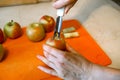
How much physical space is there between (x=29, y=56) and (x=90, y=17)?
44 cm

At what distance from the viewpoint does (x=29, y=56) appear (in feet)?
2.92


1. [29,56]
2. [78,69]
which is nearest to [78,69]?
[78,69]

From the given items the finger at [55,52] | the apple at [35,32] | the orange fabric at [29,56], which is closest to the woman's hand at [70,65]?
the finger at [55,52]

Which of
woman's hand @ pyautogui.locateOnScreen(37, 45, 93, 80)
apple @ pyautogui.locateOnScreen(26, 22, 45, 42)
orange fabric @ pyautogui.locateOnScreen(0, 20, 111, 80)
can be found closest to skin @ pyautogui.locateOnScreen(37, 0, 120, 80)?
woman's hand @ pyautogui.locateOnScreen(37, 45, 93, 80)

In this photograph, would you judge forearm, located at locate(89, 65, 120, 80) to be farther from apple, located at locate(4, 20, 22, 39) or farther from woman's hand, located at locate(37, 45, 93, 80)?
apple, located at locate(4, 20, 22, 39)

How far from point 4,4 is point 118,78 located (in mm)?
785

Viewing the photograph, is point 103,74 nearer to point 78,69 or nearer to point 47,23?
point 78,69

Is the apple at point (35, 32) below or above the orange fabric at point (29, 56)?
above

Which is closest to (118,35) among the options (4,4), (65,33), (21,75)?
(65,33)

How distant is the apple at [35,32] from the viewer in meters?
0.93

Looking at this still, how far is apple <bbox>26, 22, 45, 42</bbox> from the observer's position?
3.05 feet

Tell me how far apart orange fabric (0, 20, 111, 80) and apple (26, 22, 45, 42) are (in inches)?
1.0

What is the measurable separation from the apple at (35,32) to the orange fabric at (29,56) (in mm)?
25

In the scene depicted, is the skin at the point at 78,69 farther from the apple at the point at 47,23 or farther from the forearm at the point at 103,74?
the apple at the point at 47,23
